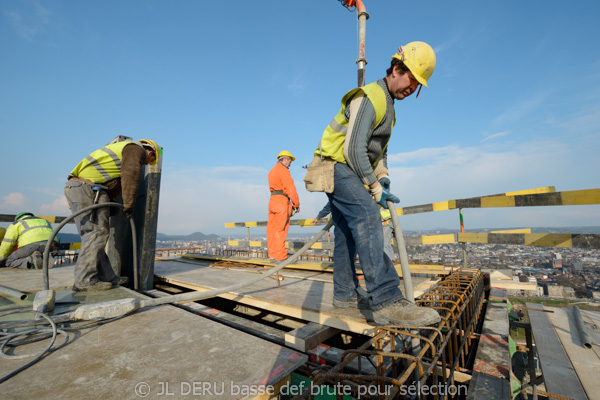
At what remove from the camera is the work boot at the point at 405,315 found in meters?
1.55

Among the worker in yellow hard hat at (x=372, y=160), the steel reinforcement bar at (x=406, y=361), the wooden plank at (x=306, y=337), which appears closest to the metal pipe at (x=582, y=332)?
the steel reinforcement bar at (x=406, y=361)

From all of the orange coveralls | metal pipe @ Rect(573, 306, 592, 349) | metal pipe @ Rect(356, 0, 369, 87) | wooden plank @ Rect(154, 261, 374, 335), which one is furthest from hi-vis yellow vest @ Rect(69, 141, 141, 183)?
metal pipe @ Rect(573, 306, 592, 349)

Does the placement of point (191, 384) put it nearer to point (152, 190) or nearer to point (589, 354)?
point (152, 190)

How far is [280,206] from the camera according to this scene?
552 cm

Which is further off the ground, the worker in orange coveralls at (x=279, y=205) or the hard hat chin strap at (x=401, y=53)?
the hard hat chin strap at (x=401, y=53)

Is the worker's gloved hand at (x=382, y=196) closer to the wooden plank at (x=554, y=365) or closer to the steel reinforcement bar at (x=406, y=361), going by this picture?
the steel reinforcement bar at (x=406, y=361)

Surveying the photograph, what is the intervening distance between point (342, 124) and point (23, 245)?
6711 mm

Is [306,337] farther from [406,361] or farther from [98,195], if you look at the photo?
[98,195]

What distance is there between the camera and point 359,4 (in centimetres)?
556

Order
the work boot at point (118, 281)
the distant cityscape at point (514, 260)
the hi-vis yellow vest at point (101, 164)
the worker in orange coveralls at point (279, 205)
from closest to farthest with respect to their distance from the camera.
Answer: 1. the hi-vis yellow vest at point (101, 164)
2. the work boot at point (118, 281)
3. the distant cityscape at point (514, 260)
4. the worker in orange coveralls at point (279, 205)

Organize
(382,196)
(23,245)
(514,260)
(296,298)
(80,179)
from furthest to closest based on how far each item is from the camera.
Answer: (514,260) < (23,245) < (80,179) < (296,298) < (382,196)

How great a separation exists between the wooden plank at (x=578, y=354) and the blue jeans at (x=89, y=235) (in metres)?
4.79

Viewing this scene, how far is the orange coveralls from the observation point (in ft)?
18.0

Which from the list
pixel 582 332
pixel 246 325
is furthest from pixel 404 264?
pixel 582 332
